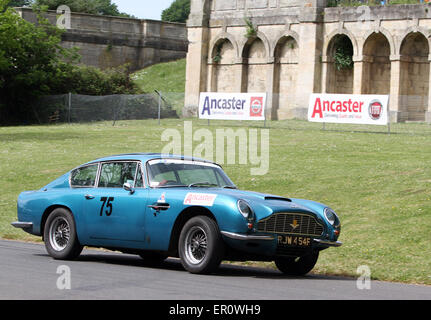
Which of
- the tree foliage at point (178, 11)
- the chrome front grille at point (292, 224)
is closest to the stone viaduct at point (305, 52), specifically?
the chrome front grille at point (292, 224)

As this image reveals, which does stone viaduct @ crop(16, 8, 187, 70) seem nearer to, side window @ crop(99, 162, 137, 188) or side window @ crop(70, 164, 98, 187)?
side window @ crop(70, 164, 98, 187)

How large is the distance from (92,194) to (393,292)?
473 cm

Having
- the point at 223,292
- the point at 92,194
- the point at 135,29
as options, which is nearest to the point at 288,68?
the point at 135,29

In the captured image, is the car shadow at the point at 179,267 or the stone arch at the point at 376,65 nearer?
the car shadow at the point at 179,267

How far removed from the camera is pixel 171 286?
9.58m

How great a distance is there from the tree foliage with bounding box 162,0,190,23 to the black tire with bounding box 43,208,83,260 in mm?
137504

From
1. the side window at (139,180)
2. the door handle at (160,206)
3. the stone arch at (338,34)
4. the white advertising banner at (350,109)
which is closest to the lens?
the door handle at (160,206)

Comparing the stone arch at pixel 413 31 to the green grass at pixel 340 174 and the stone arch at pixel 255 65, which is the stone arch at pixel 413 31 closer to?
the green grass at pixel 340 174

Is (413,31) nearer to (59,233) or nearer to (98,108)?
(98,108)

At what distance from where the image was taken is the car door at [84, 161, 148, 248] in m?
11.7

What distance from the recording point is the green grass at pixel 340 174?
44.1 ft

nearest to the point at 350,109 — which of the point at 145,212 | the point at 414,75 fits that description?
the point at 414,75

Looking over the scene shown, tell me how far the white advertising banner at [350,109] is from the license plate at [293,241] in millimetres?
20993
